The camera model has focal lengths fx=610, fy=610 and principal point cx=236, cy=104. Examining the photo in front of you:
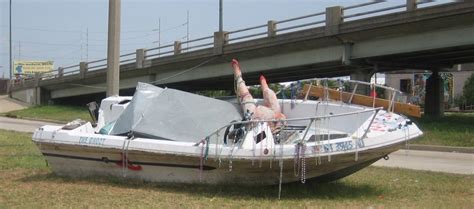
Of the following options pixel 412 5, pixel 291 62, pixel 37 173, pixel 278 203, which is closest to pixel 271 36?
pixel 291 62

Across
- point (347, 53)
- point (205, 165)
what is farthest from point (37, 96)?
point (205, 165)

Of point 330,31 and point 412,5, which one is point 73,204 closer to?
point 412,5

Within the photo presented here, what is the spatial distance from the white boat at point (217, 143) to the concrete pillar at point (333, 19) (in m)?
17.4

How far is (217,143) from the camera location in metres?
8.23

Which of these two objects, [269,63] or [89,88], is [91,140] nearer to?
[269,63]

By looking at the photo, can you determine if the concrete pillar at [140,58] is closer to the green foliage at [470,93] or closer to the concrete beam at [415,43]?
the concrete beam at [415,43]

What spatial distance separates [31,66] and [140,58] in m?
85.7

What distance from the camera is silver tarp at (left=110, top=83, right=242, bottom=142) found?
8987 millimetres

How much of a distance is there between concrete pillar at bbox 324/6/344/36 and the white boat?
17409 millimetres

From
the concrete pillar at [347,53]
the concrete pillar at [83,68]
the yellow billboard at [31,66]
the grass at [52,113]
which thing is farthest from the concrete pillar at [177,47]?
A: the yellow billboard at [31,66]

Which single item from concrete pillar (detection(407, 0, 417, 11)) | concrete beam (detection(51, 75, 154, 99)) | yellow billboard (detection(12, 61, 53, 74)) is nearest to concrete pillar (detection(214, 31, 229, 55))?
concrete beam (detection(51, 75, 154, 99))

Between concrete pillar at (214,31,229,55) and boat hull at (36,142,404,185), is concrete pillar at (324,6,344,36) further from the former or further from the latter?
boat hull at (36,142,404,185)

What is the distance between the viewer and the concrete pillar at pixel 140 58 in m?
38.6

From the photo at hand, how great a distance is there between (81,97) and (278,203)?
43.9m
